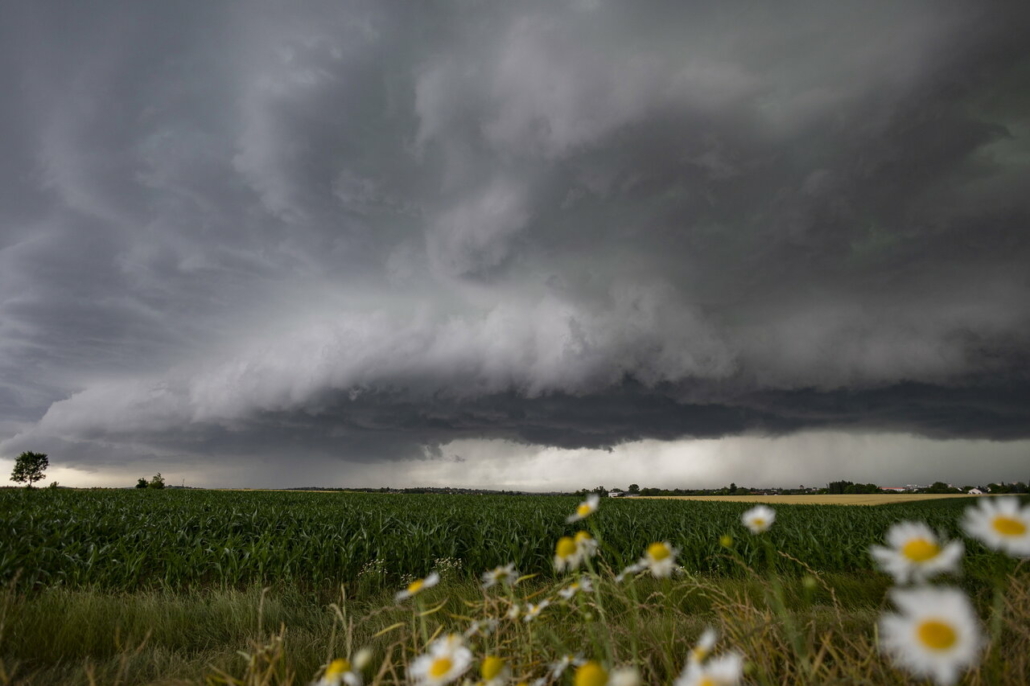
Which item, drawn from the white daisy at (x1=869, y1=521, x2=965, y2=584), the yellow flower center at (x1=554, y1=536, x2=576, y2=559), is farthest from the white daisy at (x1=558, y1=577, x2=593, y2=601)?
the white daisy at (x1=869, y1=521, x2=965, y2=584)

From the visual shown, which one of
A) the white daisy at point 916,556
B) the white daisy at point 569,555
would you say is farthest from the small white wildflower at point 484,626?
the white daisy at point 916,556

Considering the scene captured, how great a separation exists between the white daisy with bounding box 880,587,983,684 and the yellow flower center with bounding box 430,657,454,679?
3.92 ft

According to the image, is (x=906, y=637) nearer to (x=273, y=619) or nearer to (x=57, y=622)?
(x=273, y=619)

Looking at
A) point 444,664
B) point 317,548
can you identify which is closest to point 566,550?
point 444,664

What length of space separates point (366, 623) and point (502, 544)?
524cm

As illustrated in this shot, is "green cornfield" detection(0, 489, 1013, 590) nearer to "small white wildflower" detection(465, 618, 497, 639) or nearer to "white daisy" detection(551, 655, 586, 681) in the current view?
"small white wildflower" detection(465, 618, 497, 639)

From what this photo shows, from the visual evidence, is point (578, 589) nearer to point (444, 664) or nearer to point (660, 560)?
point (660, 560)

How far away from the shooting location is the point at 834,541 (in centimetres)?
1066

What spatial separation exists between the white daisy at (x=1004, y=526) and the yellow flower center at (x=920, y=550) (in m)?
0.09

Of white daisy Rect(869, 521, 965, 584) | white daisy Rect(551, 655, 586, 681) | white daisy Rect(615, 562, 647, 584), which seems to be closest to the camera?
white daisy Rect(869, 521, 965, 584)

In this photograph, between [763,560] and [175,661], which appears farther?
[763,560]

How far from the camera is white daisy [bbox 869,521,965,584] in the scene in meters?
1.14

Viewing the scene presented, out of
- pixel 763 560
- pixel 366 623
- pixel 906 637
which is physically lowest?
pixel 763 560

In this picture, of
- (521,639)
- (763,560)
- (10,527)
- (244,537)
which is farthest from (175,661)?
(10,527)
